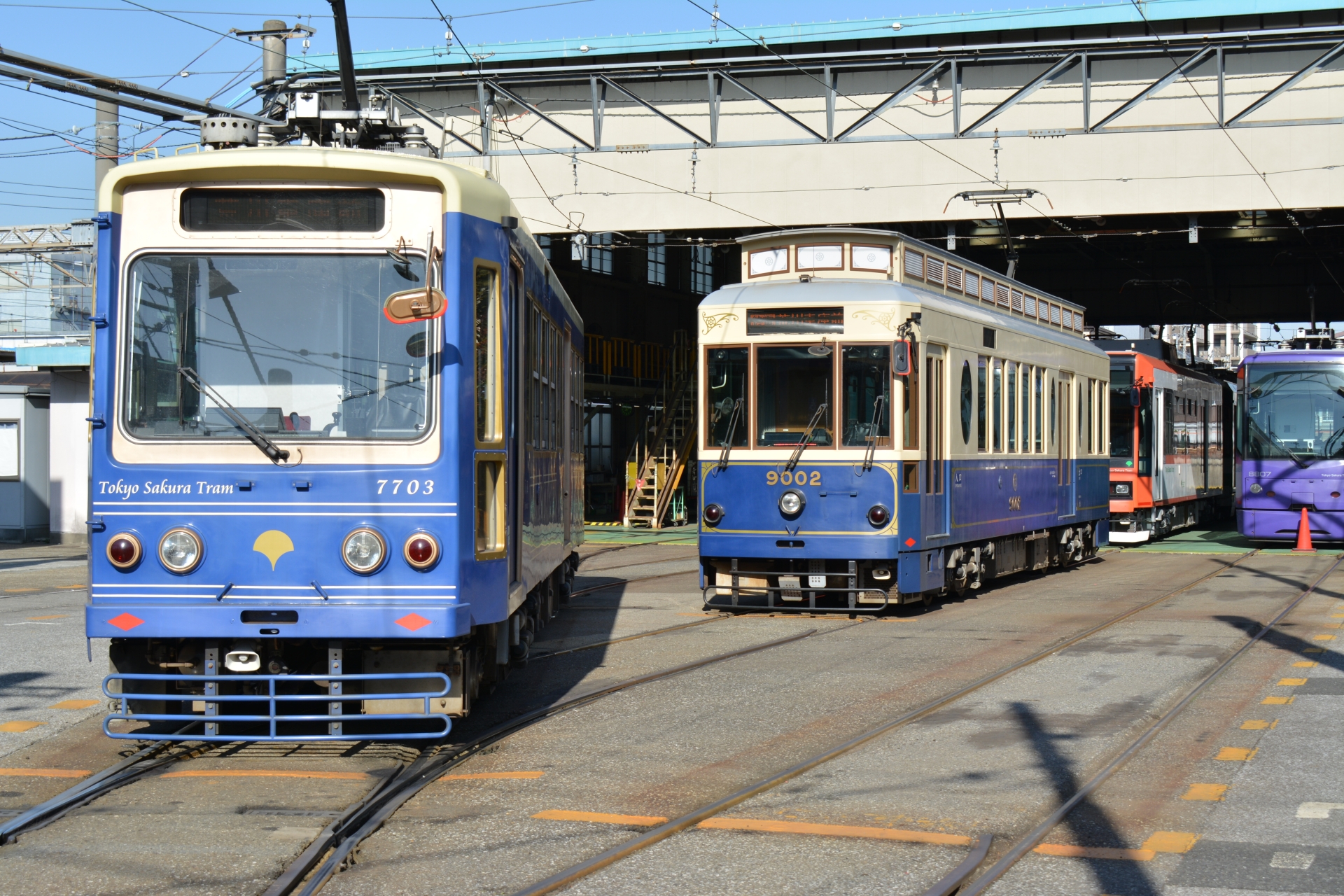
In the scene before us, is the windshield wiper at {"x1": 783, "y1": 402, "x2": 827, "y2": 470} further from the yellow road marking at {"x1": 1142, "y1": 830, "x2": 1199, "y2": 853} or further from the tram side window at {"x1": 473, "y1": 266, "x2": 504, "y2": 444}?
the yellow road marking at {"x1": 1142, "y1": 830, "x2": 1199, "y2": 853}

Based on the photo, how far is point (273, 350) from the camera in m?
7.05

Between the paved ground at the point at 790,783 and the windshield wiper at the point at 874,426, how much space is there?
1.92m

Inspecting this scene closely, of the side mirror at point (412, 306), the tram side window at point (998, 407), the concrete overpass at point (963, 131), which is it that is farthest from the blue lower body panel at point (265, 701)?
the concrete overpass at point (963, 131)

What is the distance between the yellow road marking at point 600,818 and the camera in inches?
242

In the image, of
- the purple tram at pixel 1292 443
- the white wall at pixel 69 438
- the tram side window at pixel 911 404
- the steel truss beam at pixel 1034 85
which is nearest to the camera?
the tram side window at pixel 911 404

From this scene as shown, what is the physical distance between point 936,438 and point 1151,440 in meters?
13.1

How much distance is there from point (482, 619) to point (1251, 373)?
19708 mm

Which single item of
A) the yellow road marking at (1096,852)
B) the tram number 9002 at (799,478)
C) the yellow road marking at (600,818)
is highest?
the tram number 9002 at (799,478)

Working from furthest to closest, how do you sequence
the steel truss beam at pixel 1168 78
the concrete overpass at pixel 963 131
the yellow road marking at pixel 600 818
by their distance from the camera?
the concrete overpass at pixel 963 131
the steel truss beam at pixel 1168 78
the yellow road marking at pixel 600 818

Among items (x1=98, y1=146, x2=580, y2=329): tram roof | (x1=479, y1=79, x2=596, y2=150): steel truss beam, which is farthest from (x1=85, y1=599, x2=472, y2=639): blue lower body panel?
(x1=479, y1=79, x2=596, y2=150): steel truss beam

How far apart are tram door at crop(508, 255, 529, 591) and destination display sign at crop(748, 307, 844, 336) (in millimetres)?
5382

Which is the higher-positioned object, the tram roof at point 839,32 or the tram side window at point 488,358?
the tram roof at point 839,32

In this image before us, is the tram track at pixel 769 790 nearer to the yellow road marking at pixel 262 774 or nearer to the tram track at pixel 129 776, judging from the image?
the tram track at pixel 129 776

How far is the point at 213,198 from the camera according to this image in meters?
7.14
